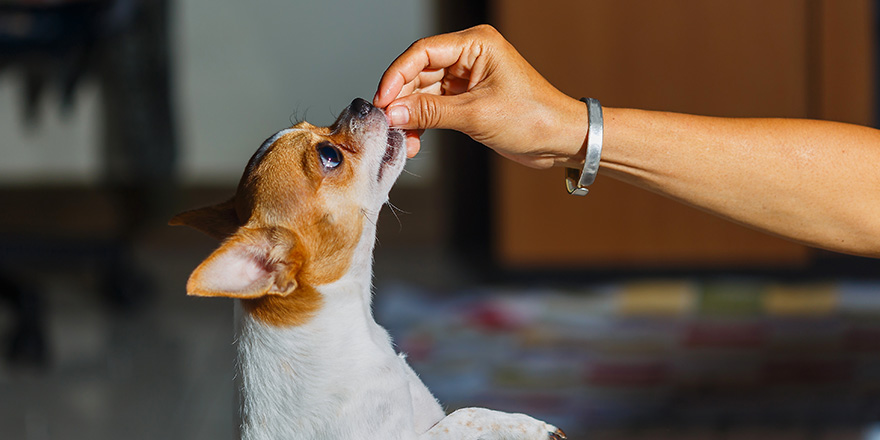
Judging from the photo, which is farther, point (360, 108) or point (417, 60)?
point (360, 108)

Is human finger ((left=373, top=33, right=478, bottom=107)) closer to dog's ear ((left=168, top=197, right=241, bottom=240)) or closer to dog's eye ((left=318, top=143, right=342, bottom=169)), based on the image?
dog's eye ((left=318, top=143, right=342, bottom=169))

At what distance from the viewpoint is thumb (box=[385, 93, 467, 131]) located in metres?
1.10

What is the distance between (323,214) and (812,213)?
2.44 ft

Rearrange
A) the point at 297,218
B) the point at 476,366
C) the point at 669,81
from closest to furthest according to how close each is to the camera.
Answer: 1. the point at 297,218
2. the point at 476,366
3. the point at 669,81

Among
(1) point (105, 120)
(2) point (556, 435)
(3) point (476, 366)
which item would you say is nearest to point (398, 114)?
(2) point (556, 435)

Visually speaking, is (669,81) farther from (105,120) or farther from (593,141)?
(105,120)

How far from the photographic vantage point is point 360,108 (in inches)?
47.8

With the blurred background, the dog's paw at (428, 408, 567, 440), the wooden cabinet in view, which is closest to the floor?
the blurred background

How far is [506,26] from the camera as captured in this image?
2918mm

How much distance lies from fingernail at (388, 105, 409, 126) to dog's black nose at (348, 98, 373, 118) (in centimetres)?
7

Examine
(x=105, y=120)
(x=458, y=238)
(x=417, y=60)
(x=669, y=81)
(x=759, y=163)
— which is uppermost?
(x=417, y=60)

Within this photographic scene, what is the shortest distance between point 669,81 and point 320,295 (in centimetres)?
214

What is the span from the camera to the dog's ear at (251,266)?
3.15 feet

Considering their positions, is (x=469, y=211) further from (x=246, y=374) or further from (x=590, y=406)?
(x=246, y=374)
